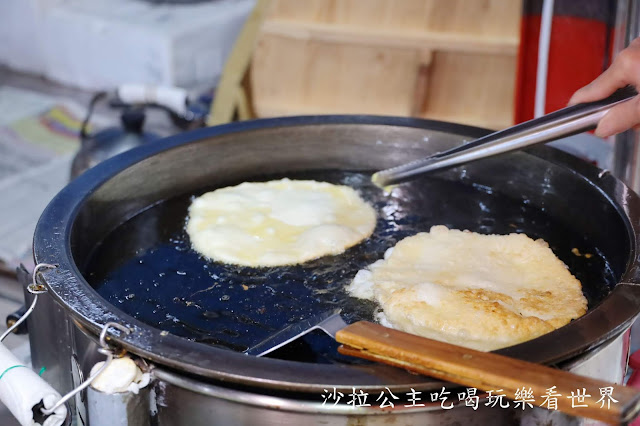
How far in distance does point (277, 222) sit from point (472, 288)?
2.26 ft

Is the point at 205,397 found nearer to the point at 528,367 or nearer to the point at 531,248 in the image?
the point at 528,367

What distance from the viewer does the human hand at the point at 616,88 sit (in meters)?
1.74

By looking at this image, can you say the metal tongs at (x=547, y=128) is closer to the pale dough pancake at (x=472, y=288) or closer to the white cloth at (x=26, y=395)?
the pale dough pancake at (x=472, y=288)

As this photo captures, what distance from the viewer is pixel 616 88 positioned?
1831 millimetres

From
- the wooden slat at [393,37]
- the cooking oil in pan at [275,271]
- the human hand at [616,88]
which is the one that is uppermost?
the human hand at [616,88]

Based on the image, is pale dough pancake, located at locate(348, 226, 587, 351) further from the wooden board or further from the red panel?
the wooden board

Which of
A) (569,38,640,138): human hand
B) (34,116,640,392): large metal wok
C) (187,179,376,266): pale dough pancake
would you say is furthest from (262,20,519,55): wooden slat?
(569,38,640,138): human hand

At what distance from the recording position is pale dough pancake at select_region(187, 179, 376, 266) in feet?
6.64

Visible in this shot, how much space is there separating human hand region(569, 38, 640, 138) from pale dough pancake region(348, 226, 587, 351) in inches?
15.7

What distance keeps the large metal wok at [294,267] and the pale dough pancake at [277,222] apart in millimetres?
45

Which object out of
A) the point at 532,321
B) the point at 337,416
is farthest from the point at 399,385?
the point at 532,321

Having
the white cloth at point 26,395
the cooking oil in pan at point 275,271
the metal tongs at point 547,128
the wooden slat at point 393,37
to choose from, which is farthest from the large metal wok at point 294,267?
the wooden slat at point 393,37

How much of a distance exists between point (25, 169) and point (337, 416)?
3.92m

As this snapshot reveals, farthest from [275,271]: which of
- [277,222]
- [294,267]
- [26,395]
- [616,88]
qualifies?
[616,88]
